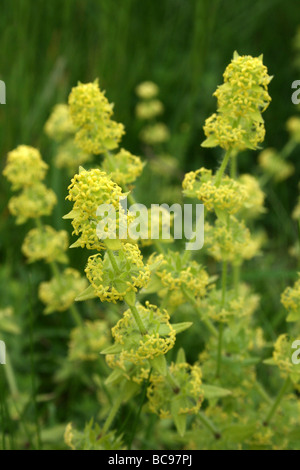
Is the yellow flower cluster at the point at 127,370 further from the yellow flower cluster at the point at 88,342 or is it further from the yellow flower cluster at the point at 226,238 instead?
the yellow flower cluster at the point at 88,342

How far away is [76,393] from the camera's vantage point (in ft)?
10.0

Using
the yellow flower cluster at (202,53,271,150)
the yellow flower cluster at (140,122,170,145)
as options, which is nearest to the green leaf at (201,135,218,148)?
the yellow flower cluster at (202,53,271,150)

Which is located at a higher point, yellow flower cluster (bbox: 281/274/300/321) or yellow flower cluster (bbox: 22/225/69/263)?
yellow flower cluster (bbox: 22/225/69/263)

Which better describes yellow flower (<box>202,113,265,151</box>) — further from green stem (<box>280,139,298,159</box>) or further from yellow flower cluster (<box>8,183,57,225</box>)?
green stem (<box>280,139,298,159</box>)

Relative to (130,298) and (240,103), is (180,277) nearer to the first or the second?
(130,298)

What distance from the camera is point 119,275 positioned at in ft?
4.69

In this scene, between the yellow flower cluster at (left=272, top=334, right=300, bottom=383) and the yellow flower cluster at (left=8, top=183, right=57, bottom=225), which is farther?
the yellow flower cluster at (left=8, top=183, right=57, bottom=225)

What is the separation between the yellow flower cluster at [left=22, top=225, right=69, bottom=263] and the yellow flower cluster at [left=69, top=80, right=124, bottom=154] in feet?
2.10

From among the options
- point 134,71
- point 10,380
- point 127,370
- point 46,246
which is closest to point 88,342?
point 10,380

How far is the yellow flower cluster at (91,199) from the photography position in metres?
1.33

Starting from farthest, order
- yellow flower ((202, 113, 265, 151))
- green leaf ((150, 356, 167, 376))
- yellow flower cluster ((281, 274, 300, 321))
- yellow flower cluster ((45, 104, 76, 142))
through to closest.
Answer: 1. yellow flower cluster ((45, 104, 76, 142))
2. yellow flower cluster ((281, 274, 300, 321))
3. yellow flower ((202, 113, 265, 151))
4. green leaf ((150, 356, 167, 376))

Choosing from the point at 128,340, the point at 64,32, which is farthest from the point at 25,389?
the point at 64,32

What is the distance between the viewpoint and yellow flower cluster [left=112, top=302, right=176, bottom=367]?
1.49 meters

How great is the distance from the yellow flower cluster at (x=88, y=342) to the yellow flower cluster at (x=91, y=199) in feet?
4.11
